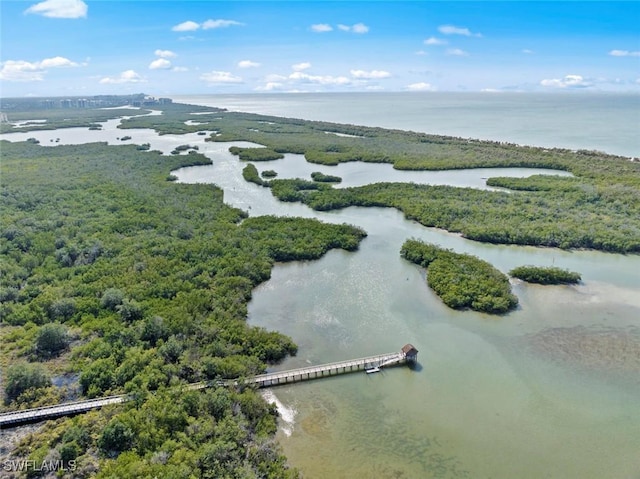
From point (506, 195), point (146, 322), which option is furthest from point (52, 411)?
point (506, 195)

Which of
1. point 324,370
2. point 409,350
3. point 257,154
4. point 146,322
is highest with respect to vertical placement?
point 257,154

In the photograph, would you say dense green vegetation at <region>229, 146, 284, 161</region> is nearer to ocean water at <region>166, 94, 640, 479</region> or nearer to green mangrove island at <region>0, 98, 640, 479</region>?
green mangrove island at <region>0, 98, 640, 479</region>

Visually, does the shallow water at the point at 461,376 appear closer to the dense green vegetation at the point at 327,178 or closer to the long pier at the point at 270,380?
the long pier at the point at 270,380

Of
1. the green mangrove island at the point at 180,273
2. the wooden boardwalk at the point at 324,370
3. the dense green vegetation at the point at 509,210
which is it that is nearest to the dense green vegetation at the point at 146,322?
the green mangrove island at the point at 180,273

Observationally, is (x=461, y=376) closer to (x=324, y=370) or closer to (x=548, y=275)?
(x=324, y=370)

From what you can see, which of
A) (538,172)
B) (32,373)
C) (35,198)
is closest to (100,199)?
(35,198)

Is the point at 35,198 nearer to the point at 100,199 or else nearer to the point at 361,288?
the point at 100,199
